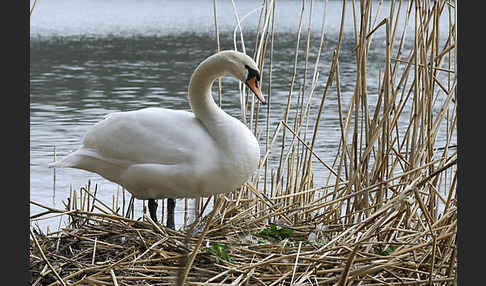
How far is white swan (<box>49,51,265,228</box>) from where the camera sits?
2658 millimetres

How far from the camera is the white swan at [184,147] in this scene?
2658 mm

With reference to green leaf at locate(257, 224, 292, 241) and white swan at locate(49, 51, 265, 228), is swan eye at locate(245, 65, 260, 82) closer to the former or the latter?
white swan at locate(49, 51, 265, 228)

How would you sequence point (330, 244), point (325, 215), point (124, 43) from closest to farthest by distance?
point (330, 244), point (325, 215), point (124, 43)

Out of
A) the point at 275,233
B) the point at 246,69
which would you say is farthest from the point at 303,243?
the point at 246,69

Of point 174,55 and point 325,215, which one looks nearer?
point 325,215

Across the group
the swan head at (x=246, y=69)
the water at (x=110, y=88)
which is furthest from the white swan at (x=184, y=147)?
the water at (x=110, y=88)

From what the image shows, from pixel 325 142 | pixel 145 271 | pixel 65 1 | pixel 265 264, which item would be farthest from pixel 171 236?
pixel 65 1

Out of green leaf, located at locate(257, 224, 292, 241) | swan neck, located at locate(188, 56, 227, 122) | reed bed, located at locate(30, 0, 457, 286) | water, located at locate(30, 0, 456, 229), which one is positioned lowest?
water, located at locate(30, 0, 456, 229)

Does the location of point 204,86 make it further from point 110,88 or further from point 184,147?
point 110,88

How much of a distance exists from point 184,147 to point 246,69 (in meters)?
0.40

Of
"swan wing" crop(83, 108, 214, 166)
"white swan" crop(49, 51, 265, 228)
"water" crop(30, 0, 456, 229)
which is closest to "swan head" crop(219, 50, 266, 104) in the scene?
"white swan" crop(49, 51, 265, 228)

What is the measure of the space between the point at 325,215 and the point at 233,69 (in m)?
0.89

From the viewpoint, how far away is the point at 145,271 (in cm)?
226

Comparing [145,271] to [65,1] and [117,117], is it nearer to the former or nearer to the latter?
[117,117]
